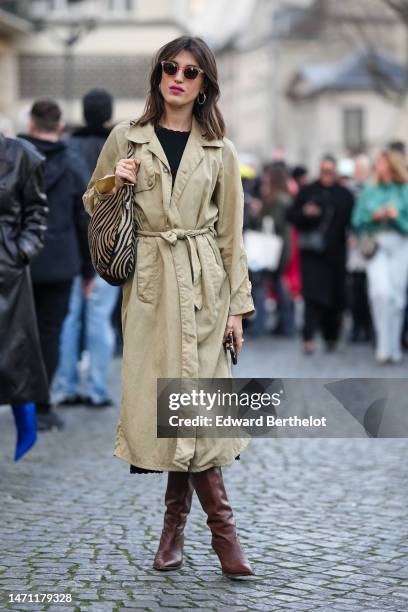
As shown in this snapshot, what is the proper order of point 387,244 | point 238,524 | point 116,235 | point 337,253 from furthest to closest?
point 337,253
point 387,244
point 238,524
point 116,235

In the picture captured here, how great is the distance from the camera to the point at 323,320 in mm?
15695

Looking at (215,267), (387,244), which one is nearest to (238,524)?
(215,267)

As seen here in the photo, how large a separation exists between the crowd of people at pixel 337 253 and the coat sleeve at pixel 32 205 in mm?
6781

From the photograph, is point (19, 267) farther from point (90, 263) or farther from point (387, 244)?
point (387, 244)

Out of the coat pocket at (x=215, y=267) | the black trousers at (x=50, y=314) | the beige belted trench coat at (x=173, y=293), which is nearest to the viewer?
the beige belted trench coat at (x=173, y=293)

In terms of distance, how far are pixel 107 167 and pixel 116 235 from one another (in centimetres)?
35

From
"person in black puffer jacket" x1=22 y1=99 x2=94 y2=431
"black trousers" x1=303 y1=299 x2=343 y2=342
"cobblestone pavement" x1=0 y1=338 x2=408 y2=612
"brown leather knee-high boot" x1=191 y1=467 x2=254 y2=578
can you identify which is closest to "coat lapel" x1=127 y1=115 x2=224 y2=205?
"brown leather knee-high boot" x1=191 y1=467 x2=254 y2=578

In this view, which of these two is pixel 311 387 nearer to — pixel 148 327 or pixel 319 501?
pixel 148 327

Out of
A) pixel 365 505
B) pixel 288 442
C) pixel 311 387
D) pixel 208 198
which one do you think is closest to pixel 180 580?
pixel 311 387

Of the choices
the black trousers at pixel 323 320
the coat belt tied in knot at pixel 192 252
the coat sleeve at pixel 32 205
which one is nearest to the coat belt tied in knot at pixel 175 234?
the coat belt tied in knot at pixel 192 252

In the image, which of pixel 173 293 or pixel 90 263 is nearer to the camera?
pixel 173 293

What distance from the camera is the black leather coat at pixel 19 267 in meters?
7.32

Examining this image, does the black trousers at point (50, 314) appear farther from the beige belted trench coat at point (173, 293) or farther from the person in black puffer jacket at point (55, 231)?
the beige belted trench coat at point (173, 293)

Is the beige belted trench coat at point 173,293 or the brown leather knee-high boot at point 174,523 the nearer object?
the beige belted trench coat at point 173,293
